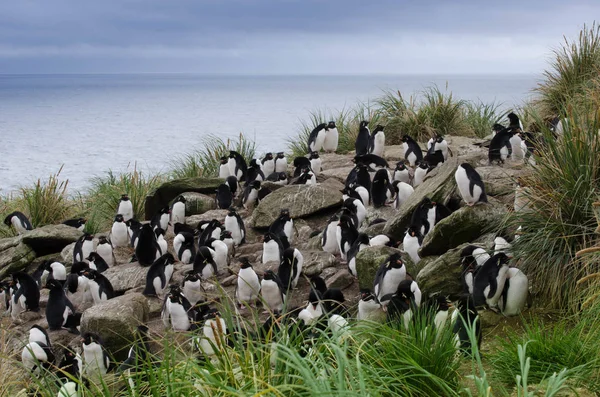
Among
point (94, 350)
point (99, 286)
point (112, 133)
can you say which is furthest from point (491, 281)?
point (112, 133)

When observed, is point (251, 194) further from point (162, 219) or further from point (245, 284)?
point (245, 284)

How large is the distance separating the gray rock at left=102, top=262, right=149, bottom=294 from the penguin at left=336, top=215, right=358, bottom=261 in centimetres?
317

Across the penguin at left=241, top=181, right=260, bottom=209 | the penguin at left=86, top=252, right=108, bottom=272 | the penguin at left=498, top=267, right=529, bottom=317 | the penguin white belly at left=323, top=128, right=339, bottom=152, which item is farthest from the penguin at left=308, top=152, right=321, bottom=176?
the penguin at left=498, top=267, right=529, bottom=317

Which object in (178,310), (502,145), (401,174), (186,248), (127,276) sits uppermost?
(502,145)

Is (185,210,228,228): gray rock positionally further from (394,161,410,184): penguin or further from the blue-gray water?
the blue-gray water

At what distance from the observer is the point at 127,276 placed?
1106 centimetres

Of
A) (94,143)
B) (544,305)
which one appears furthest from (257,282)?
(94,143)

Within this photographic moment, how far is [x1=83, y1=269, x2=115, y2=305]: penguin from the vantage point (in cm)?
1009

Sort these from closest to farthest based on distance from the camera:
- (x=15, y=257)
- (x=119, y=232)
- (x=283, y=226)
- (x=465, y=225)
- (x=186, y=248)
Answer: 1. (x=465, y=225)
2. (x=283, y=226)
3. (x=186, y=248)
4. (x=119, y=232)
5. (x=15, y=257)

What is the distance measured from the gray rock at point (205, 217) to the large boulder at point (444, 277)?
19.0 feet

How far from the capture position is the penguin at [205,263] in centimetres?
983

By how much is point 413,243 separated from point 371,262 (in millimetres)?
761

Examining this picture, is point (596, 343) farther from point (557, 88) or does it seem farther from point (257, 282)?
point (557, 88)

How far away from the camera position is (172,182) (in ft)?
47.7
